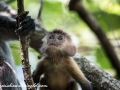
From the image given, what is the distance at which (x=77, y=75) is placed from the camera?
397 cm

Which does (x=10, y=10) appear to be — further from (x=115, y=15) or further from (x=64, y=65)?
(x=64, y=65)

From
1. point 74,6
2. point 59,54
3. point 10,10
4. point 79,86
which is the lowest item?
point 79,86

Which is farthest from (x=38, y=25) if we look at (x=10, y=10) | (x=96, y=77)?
(x=96, y=77)

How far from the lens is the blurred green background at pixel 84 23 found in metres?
5.45

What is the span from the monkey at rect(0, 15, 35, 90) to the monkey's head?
22 centimetres

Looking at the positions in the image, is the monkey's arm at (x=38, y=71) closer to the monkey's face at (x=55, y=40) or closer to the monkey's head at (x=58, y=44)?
the monkey's head at (x=58, y=44)

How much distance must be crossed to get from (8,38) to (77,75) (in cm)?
116

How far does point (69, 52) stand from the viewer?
4.07m

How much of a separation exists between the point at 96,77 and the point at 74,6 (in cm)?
168

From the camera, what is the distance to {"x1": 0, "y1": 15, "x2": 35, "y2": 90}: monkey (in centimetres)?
368

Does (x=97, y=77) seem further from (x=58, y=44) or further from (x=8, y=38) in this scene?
(x=8, y=38)

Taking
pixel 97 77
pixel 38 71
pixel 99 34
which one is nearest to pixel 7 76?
pixel 38 71

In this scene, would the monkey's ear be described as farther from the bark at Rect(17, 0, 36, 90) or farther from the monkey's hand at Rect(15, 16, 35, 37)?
the bark at Rect(17, 0, 36, 90)

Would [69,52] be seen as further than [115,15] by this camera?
No
